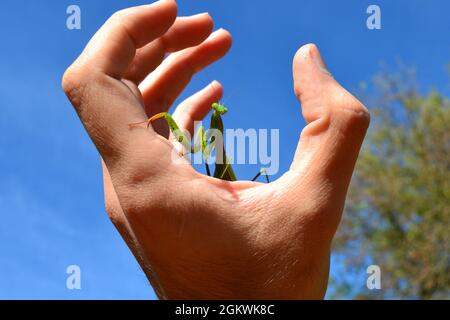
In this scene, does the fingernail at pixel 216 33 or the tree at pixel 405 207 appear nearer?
the fingernail at pixel 216 33

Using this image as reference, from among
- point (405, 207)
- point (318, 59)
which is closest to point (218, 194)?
point (318, 59)

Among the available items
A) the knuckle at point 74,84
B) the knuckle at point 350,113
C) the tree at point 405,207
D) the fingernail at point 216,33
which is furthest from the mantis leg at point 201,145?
the tree at point 405,207

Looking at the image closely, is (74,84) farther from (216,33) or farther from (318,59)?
(216,33)

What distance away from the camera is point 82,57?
2.60 meters

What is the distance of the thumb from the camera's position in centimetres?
250

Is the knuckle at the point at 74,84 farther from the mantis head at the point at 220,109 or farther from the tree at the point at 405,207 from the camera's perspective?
the tree at the point at 405,207

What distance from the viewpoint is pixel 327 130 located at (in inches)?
98.6

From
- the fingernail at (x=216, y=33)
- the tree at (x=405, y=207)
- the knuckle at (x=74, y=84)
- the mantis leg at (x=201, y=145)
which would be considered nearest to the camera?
the knuckle at (x=74, y=84)

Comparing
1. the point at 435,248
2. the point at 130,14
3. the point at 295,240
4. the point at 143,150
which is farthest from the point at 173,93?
the point at 435,248

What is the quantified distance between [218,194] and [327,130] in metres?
0.61

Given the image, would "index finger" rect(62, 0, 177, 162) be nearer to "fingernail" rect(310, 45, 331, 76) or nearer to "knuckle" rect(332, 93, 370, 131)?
"fingernail" rect(310, 45, 331, 76)

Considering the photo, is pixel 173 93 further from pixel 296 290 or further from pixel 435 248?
pixel 435 248

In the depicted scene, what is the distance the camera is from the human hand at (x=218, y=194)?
245cm

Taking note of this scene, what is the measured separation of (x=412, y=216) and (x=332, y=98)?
16972 mm
